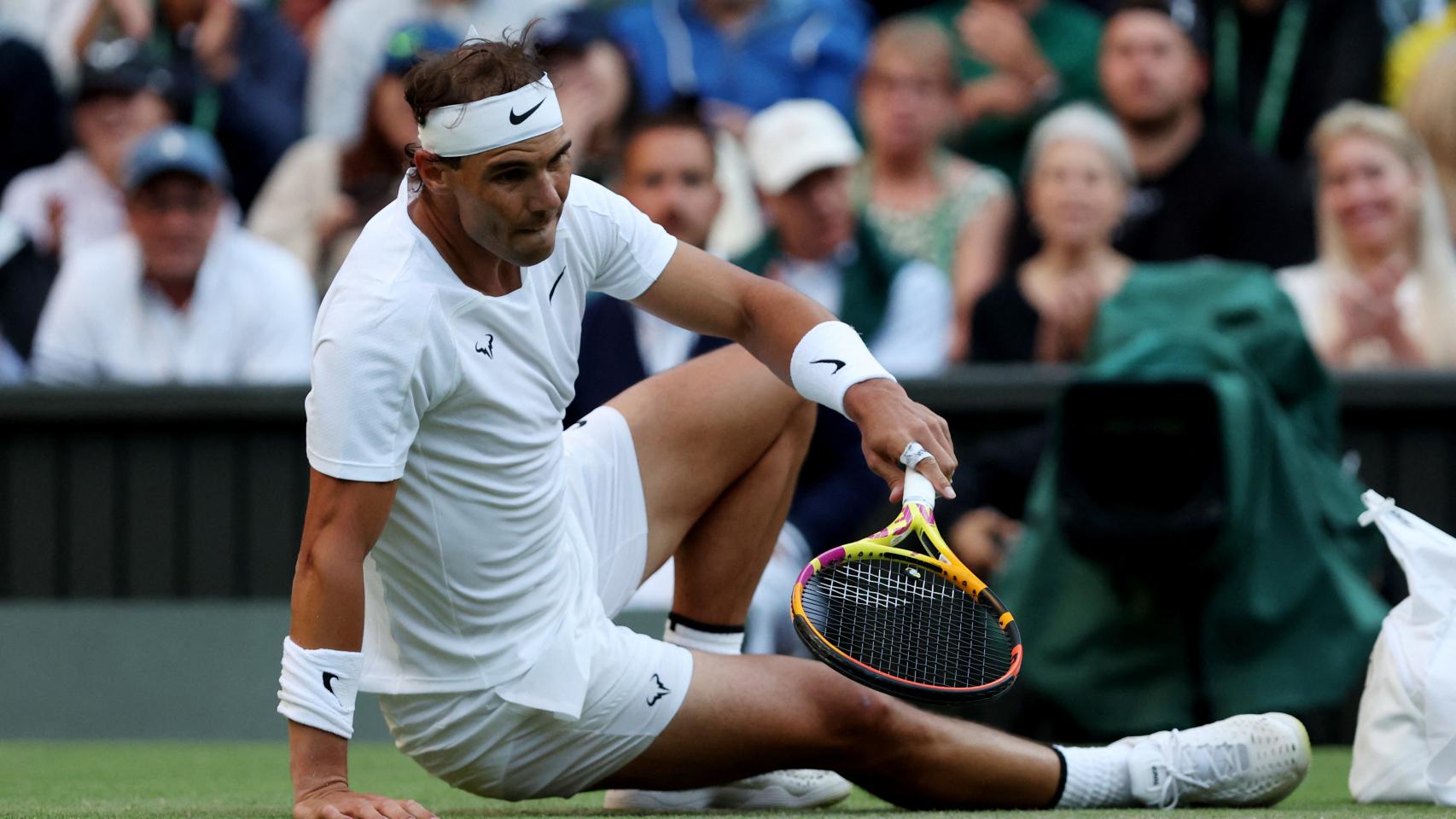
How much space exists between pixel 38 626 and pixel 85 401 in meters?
0.79

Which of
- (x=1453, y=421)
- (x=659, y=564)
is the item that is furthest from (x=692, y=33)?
(x=659, y=564)

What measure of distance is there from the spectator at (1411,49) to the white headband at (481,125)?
224 inches

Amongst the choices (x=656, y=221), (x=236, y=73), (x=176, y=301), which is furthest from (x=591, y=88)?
(x=176, y=301)

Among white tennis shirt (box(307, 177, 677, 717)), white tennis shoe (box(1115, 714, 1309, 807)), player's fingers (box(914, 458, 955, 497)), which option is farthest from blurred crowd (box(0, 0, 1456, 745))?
player's fingers (box(914, 458, 955, 497))

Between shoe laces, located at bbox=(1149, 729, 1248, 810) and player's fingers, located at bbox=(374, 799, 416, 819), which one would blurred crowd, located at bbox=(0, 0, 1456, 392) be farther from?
player's fingers, located at bbox=(374, 799, 416, 819)

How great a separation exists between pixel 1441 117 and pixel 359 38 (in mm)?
4635

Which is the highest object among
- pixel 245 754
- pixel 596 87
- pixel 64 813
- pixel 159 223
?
pixel 596 87

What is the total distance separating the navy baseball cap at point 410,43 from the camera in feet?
27.7

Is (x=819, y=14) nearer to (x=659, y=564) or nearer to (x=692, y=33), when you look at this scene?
(x=692, y=33)

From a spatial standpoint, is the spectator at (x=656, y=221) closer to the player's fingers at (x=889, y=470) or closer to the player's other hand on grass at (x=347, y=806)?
the player's fingers at (x=889, y=470)

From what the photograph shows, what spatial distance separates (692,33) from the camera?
908cm

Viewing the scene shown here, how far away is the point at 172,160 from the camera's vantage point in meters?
7.86

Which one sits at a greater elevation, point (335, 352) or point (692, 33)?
point (692, 33)

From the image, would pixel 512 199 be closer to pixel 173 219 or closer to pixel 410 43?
pixel 173 219
